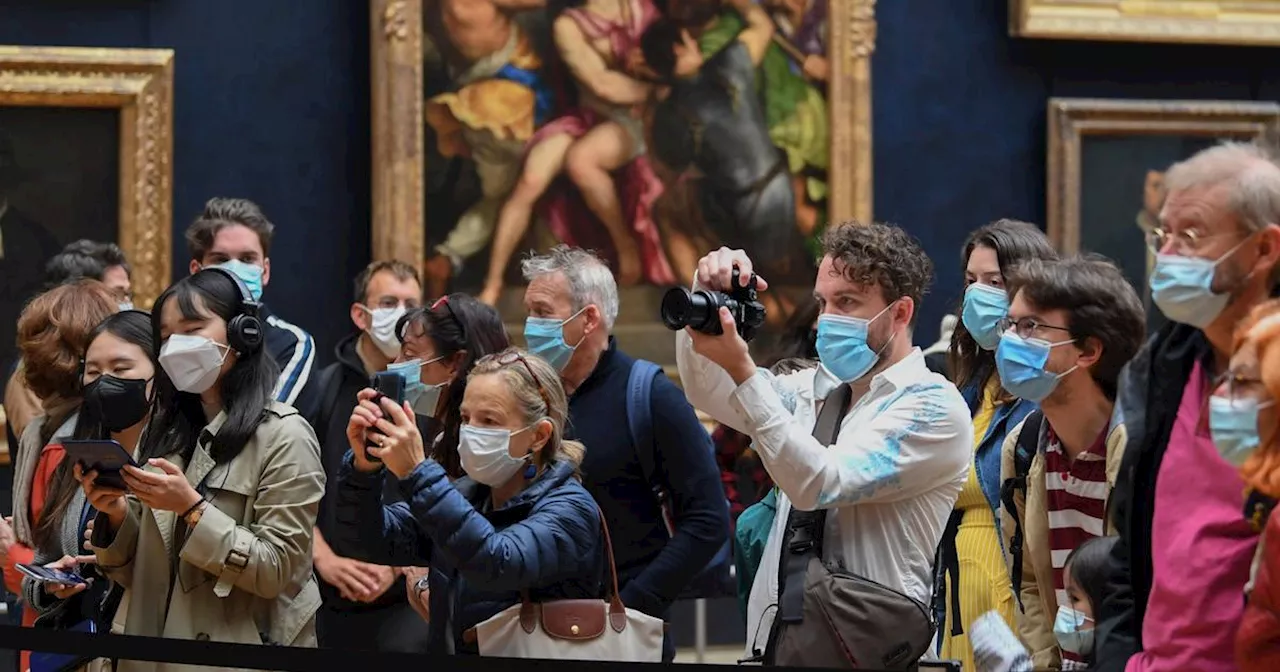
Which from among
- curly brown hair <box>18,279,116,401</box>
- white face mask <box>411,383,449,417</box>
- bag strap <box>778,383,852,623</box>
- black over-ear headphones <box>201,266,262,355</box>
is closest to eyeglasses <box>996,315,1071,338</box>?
bag strap <box>778,383,852,623</box>

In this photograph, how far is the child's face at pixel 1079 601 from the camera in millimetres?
4273

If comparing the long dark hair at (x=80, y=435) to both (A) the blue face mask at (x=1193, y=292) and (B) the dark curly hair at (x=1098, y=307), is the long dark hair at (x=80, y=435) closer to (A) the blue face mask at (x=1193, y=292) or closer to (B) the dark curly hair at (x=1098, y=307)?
(B) the dark curly hair at (x=1098, y=307)

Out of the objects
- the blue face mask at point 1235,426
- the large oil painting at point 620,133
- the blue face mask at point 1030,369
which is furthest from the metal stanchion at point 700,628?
the blue face mask at point 1235,426

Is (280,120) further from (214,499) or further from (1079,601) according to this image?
(1079,601)

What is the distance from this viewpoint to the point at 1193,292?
3684 millimetres

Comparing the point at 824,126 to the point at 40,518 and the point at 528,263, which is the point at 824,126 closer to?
the point at 528,263

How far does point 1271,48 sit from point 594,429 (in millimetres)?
7297

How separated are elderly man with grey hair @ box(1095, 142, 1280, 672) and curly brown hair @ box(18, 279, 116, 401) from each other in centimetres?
369

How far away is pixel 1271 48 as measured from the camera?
11648 millimetres

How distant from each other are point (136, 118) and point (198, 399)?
437cm

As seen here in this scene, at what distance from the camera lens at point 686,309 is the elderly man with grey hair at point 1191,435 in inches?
44.9

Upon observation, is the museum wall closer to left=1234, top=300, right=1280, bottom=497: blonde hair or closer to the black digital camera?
the black digital camera

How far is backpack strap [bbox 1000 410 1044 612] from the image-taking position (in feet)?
16.1

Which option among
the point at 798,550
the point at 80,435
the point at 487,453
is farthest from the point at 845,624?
the point at 80,435
